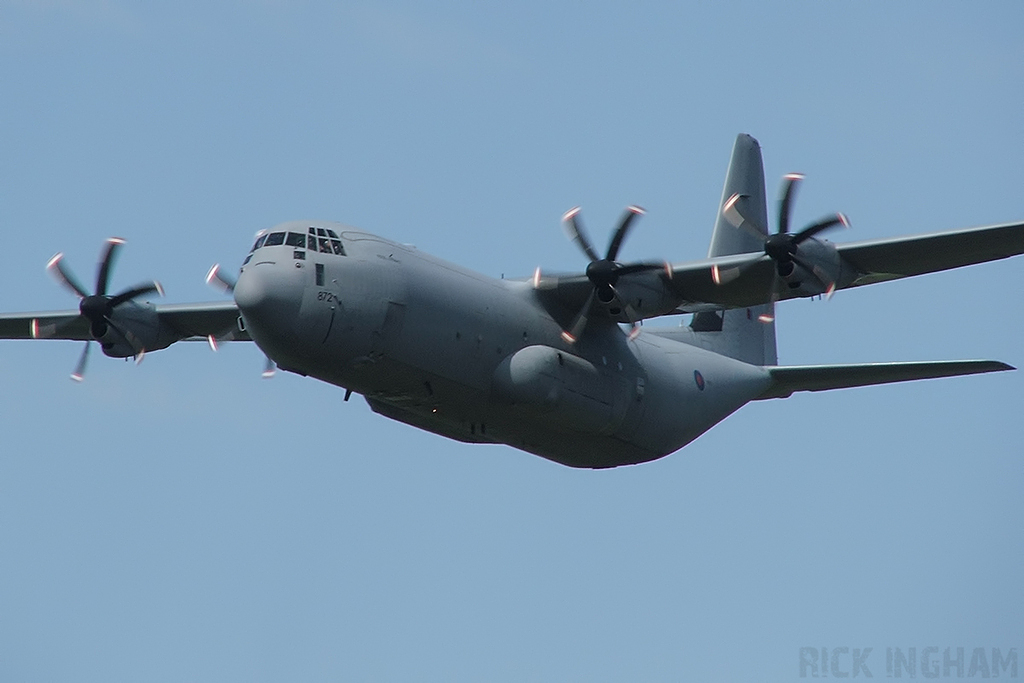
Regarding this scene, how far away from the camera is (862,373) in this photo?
3100cm

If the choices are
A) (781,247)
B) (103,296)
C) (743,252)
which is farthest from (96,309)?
(743,252)

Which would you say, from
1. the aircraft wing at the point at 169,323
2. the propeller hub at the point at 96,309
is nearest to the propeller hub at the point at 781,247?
the aircraft wing at the point at 169,323

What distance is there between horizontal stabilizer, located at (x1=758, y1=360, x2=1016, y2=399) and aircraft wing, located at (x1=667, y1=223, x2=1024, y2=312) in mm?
1997

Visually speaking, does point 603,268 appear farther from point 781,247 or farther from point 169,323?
point 169,323

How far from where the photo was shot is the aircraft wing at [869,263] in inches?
1078

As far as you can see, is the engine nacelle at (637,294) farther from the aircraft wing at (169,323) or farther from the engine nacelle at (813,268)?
the aircraft wing at (169,323)

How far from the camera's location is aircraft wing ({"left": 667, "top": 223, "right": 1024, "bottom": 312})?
89.8ft

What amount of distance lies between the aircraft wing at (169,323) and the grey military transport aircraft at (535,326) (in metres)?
0.05

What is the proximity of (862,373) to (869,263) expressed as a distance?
3366mm

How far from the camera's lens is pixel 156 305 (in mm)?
33000

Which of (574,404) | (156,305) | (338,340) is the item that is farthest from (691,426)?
(156,305)

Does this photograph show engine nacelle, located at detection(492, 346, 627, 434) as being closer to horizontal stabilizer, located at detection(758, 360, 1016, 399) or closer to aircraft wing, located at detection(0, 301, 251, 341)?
horizontal stabilizer, located at detection(758, 360, 1016, 399)

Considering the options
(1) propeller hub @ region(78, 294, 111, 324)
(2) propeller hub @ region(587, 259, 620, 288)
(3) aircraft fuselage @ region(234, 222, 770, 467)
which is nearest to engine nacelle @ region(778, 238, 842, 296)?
(2) propeller hub @ region(587, 259, 620, 288)

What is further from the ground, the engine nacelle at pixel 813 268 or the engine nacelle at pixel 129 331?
the engine nacelle at pixel 813 268
